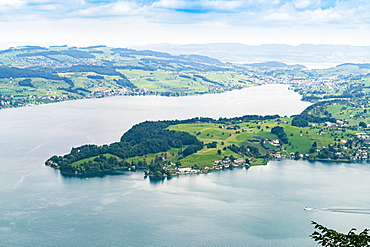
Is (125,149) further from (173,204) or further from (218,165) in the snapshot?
(173,204)

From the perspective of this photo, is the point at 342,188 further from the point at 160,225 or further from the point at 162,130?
the point at 162,130

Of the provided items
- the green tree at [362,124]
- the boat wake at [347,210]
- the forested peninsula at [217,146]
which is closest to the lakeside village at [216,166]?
the forested peninsula at [217,146]

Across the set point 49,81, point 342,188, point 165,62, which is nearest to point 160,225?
point 342,188

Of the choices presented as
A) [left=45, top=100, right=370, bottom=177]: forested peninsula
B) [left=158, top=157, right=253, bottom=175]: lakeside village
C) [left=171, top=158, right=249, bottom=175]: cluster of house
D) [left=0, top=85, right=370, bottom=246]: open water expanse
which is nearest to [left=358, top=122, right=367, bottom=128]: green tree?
[left=45, top=100, right=370, bottom=177]: forested peninsula

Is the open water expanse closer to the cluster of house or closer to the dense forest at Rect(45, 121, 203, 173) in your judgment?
the cluster of house

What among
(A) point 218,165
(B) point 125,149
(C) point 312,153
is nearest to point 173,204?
(A) point 218,165

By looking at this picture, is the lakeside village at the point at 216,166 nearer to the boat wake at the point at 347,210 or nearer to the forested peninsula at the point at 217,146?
the forested peninsula at the point at 217,146
